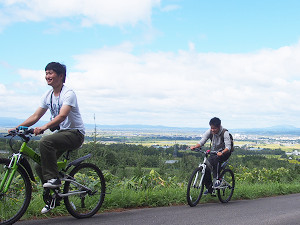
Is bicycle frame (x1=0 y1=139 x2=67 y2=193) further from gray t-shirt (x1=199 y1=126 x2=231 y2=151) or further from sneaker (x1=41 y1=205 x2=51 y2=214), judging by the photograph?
gray t-shirt (x1=199 y1=126 x2=231 y2=151)

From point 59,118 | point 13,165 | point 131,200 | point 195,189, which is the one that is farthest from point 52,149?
point 195,189

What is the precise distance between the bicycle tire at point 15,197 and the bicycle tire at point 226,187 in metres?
4.62

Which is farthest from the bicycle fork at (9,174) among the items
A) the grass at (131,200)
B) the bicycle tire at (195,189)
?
the bicycle tire at (195,189)

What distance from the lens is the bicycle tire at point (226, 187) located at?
25.7 ft

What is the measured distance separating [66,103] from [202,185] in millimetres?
3897

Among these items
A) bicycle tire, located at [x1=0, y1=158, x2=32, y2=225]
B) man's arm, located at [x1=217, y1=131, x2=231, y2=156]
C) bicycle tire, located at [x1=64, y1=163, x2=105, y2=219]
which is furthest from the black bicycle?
bicycle tire, located at [x1=0, y1=158, x2=32, y2=225]

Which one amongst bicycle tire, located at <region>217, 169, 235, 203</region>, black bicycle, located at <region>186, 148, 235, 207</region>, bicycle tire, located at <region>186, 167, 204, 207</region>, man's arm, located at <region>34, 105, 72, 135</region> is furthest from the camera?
bicycle tire, located at <region>217, 169, 235, 203</region>

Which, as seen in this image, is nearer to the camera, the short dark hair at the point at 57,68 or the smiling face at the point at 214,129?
the short dark hair at the point at 57,68

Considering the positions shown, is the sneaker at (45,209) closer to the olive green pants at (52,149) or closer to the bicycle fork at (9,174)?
the olive green pants at (52,149)

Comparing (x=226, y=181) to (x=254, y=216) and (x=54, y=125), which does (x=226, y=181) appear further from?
(x=54, y=125)

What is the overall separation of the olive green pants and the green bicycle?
0.16 meters

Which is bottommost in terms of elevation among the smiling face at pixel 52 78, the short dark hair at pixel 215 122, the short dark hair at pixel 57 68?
the short dark hair at pixel 215 122

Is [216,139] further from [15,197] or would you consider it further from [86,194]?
[15,197]

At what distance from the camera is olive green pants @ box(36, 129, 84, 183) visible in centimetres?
465
